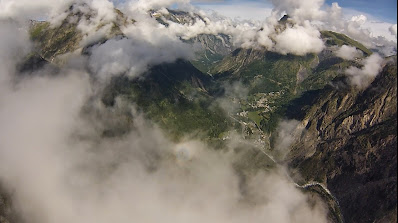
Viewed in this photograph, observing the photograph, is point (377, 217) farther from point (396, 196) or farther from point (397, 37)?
point (397, 37)

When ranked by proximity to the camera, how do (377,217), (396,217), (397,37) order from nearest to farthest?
(397,37)
(396,217)
(377,217)

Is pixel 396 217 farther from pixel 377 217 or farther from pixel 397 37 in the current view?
pixel 397 37

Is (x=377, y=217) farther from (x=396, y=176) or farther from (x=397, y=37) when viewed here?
(x=397, y=37)

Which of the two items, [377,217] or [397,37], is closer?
[397,37]

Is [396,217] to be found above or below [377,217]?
above

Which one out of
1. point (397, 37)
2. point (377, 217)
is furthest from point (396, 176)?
point (397, 37)

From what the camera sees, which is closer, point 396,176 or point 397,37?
point 397,37

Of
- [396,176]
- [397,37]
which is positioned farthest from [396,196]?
[397,37]

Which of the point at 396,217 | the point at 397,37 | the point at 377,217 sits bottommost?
the point at 377,217

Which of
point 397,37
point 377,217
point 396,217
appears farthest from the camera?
point 377,217
